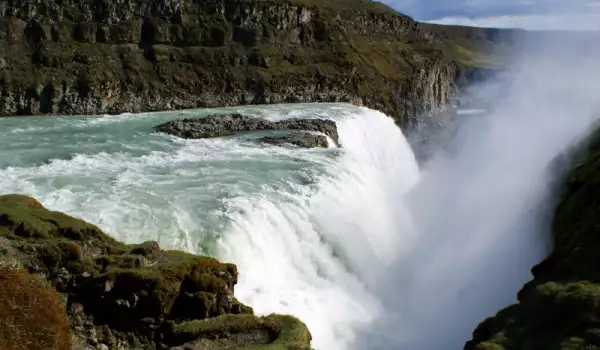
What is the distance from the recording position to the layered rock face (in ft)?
154

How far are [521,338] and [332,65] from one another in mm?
58127

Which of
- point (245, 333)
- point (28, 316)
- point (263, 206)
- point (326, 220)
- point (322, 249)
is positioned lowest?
point (245, 333)

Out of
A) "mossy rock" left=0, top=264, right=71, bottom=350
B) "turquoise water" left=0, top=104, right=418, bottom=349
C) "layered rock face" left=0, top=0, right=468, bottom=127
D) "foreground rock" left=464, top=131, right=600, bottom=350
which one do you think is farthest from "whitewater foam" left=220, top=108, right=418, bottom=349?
"layered rock face" left=0, top=0, right=468, bottom=127

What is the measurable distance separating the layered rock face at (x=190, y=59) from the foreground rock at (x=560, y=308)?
43.3 meters

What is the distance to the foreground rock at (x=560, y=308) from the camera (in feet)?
25.3

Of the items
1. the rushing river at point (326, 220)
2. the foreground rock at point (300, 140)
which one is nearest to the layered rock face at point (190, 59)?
the rushing river at point (326, 220)

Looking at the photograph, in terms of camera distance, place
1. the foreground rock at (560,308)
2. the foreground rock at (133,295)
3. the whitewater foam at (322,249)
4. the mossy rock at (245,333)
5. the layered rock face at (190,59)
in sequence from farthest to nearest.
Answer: the layered rock face at (190,59)
the whitewater foam at (322,249)
the mossy rock at (245,333)
the foreground rock at (133,295)
the foreground rock at (560,308)

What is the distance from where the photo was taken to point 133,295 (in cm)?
922

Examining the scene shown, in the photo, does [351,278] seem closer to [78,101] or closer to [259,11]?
[78,101]

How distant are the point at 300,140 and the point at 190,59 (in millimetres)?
30569

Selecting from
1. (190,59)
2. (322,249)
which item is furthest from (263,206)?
(190,59)

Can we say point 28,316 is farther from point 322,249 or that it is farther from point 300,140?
point 300,140

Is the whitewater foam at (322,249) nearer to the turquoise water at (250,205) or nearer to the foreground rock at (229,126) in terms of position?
the turquoise water at (250,205)

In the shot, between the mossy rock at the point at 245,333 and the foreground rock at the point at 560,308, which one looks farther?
the mossy rock at the point at 245,333
